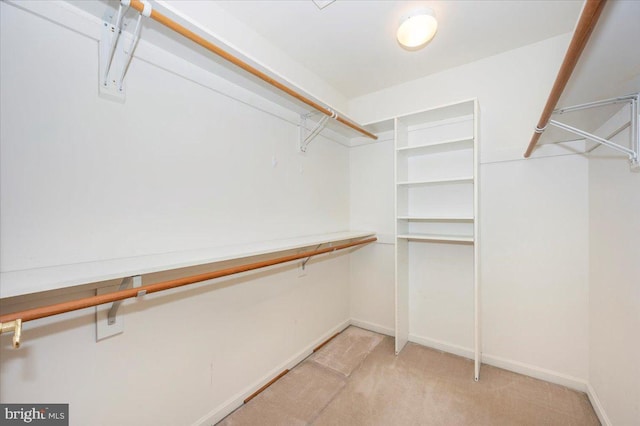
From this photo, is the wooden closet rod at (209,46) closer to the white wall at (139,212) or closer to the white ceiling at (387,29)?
the white wall at (139,212)

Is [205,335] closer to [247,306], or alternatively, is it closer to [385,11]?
[247,306]

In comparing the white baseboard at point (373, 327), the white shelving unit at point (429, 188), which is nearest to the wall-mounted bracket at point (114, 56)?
the white shelving unit at point (429, 188)

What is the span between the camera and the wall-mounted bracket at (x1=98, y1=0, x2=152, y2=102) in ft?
3.56

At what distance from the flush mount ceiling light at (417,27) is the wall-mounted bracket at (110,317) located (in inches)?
83.6

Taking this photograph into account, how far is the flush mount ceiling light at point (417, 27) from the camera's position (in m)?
1.60

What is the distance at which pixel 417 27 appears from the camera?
1660 mm

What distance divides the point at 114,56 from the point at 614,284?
2.90 m

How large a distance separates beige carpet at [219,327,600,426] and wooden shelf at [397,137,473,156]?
1.91 m

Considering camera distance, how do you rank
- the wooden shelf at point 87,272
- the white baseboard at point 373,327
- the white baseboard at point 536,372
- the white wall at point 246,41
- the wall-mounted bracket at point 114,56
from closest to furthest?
the wooden shelf at point 87,272
the wall-mounted bracket at point 114,56
the white wall at point 246,41
the white baseboard at point 536,372
the white baseboard at point 373,327

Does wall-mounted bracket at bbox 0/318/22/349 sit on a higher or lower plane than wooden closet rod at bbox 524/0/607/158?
lower

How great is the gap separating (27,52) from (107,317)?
3.65ft

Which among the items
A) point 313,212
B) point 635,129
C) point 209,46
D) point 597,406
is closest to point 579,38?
point 635,129

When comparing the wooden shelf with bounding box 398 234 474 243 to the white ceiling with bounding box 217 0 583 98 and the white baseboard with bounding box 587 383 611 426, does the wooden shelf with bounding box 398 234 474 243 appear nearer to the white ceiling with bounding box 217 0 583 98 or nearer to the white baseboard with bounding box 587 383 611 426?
the white baseboard with bounding box 587 383 611 426

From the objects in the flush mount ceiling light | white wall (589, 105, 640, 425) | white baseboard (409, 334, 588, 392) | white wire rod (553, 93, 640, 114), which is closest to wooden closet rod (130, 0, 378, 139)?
the flush mount ceiling light
